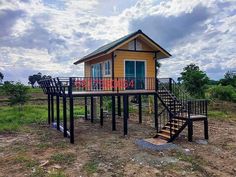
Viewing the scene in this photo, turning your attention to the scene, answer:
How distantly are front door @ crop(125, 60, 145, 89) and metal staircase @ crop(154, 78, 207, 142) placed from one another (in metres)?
1.11

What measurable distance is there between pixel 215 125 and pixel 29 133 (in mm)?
12308

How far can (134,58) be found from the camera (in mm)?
16078

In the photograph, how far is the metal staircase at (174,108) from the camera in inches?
504

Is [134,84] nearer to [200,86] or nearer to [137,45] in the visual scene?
[137,45]

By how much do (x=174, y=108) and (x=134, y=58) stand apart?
415cm

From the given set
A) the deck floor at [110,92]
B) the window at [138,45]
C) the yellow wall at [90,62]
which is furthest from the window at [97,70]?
the deck floor at [110,92]

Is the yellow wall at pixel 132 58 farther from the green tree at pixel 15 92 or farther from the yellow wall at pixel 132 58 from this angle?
the green tree at pixel 15 92

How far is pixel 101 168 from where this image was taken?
9.10m

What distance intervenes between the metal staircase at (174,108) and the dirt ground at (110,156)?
666 millimetres

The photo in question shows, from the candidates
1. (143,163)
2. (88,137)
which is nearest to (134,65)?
(88,137)

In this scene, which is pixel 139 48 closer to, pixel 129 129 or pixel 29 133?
pixel 129 129

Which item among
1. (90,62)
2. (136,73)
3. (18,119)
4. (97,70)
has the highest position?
(90,62)

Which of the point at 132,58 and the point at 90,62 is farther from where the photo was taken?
the point at 90,62

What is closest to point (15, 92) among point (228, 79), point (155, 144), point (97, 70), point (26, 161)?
point (97, 70)
